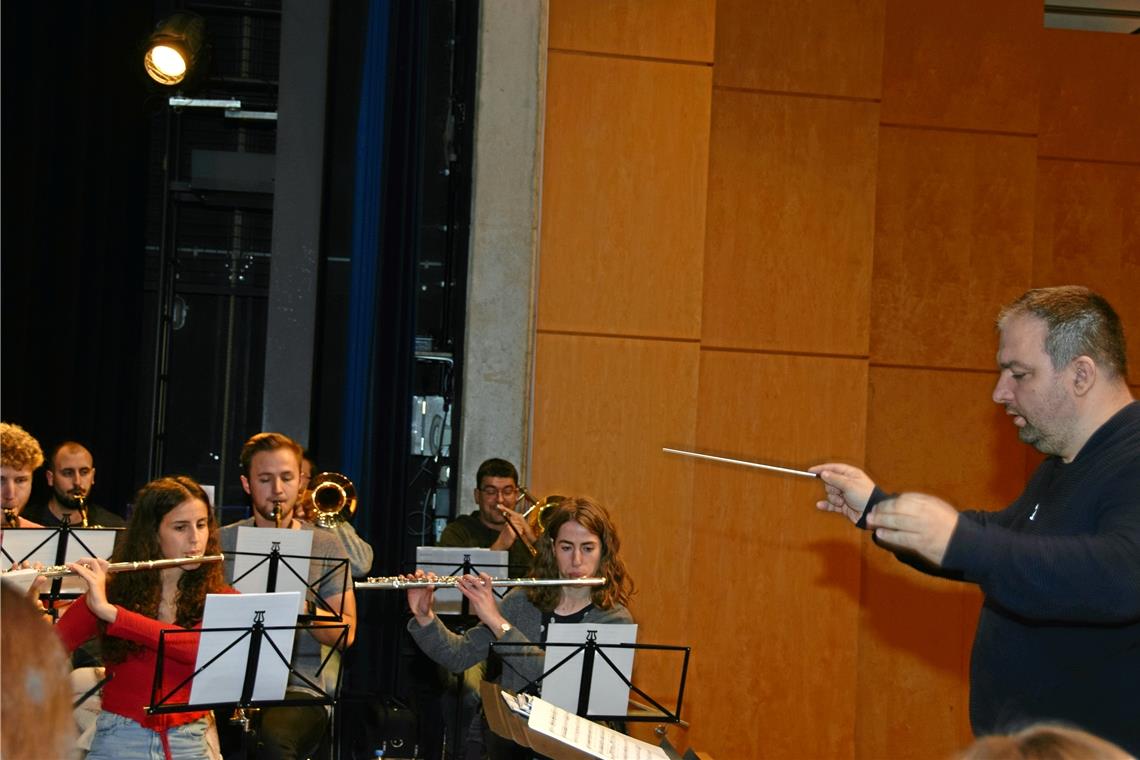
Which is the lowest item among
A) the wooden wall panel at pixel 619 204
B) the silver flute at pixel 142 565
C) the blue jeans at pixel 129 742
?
the blue jeans at pixel 129 742

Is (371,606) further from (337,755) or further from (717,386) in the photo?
(717,386)

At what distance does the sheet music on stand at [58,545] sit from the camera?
163 inches

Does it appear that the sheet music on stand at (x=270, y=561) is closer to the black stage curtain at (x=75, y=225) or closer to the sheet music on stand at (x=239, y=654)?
the sheet music on stand at (x=239, y=654)

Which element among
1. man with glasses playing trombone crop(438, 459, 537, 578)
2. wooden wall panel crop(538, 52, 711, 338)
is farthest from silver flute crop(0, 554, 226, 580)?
wooden wall panel crop(538, 52, 711, 338)

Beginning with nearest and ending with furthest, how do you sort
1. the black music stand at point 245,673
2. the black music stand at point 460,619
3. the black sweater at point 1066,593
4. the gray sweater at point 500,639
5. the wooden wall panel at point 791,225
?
the black sweater at point 1066,593 → the black music stand at point 245,673 → the gray sweater at point 500,639 → the black music stand at point 460,619 → the wooden wall panel at point 791,225

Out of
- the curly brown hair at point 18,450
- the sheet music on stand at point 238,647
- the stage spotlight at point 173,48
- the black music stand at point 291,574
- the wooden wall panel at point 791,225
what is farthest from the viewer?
the stage spotlight at point 173,48

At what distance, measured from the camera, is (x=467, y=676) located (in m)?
4.95

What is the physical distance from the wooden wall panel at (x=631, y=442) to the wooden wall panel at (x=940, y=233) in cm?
131

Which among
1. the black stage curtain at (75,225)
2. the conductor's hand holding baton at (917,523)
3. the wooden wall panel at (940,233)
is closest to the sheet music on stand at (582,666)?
the conductor's hand holding baton at (917,523)

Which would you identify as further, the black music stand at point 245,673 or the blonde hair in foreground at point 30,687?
the black music stand at point 245,673

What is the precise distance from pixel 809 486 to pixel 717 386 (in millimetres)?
625

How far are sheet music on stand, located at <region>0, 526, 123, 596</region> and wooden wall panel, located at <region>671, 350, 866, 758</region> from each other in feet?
7.99

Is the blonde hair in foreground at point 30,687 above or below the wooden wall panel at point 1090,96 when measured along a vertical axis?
below

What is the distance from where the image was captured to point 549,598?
3.87 meters
